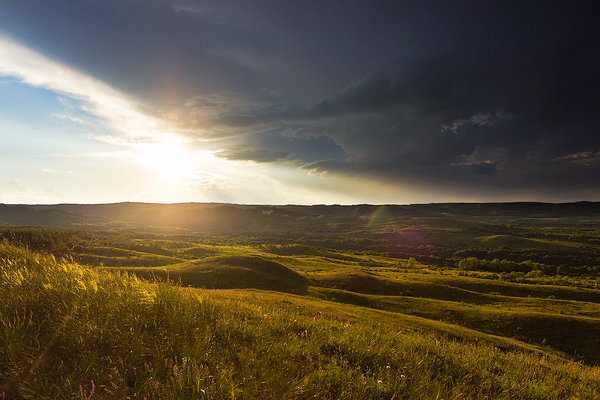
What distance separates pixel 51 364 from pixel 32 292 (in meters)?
2.51

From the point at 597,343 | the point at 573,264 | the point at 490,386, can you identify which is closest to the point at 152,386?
the point at 490,386

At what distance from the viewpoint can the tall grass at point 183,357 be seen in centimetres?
391

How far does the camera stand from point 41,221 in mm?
179375

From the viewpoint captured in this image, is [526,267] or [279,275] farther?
[526,267]

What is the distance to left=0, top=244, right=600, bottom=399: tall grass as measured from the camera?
3.91 metres

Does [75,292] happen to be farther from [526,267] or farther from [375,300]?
[526,267]

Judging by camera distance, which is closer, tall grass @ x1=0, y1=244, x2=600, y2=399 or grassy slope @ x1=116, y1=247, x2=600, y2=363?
tall grass @ x1=0, y1=244, x2=600, y2=399

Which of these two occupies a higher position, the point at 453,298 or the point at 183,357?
the point at 183,357

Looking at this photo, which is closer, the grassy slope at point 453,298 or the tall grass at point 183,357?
the tall grass at point 183,357

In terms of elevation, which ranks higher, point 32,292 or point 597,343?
point 32,292

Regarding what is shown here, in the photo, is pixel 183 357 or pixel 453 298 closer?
pixel 183 357

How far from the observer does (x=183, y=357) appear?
442cm

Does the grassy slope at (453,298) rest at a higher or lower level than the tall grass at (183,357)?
lower

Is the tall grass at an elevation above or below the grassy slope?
above
